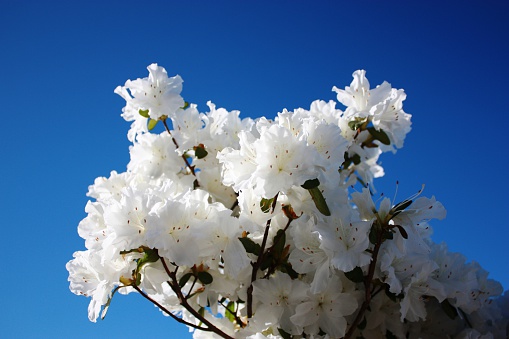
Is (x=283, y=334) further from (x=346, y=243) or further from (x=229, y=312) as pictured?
(x=346, y=243)

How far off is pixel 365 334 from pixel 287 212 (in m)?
0.66

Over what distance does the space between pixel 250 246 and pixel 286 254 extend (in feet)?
0.60

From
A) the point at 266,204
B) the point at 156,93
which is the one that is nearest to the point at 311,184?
the point at 266,204

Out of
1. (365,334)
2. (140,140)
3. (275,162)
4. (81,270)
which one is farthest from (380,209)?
(140,140)

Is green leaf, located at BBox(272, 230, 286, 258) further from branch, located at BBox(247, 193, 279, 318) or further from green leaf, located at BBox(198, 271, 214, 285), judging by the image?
green leaf, located at BBox(198, 271, 214, 285)

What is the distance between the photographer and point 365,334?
197 cm

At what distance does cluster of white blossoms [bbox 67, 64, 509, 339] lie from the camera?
5.16 ft

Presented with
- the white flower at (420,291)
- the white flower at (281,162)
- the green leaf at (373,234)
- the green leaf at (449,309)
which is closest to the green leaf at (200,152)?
the white flower at (281,162)

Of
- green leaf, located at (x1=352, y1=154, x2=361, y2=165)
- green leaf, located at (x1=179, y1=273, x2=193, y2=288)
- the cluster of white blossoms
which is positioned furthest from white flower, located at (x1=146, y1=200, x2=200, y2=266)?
green leaf, located at (x1=352, y1=154, x2=361, y2=165)

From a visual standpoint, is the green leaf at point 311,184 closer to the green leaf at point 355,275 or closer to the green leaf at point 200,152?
the green leaf at point 355,275

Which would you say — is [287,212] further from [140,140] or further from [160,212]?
[140,140]

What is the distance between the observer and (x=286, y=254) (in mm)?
1849

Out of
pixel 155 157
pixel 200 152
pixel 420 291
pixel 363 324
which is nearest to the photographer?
pixel 420 291

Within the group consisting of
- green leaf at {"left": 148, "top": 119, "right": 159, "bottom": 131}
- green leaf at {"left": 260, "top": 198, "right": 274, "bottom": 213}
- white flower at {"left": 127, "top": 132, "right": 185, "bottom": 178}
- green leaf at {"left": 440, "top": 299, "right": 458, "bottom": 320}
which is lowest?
green leaf at {"left": 440, "top": 299, "right": 458, "bottom": 320}
